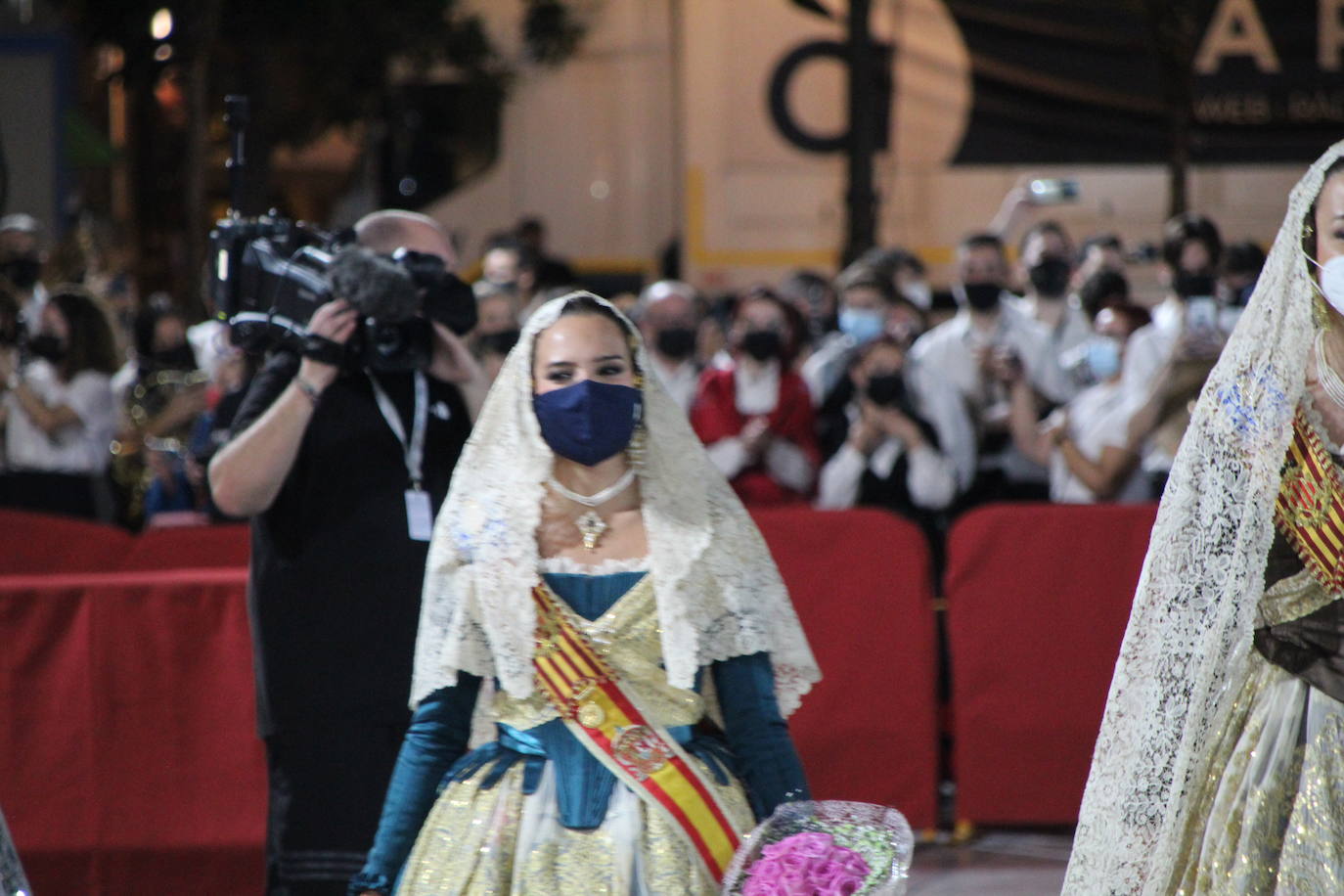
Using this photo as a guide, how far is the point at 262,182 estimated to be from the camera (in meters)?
11.3

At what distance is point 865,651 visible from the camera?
233 inches

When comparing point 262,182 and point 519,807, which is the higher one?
point 262,182

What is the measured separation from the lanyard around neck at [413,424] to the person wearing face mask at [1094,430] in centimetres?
315

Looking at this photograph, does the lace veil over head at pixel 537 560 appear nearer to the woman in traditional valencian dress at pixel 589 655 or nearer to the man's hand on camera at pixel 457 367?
the woman in traditional valencian dress at pixel 589 655

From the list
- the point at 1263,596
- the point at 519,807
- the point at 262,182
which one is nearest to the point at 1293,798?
the point at 1263,596

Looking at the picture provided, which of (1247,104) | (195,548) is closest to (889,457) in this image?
(195,548)

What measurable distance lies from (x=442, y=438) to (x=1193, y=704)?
1.67 meters

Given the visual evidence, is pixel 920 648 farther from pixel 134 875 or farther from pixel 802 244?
pixel 802 244

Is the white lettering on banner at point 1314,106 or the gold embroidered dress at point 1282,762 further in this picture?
the white lettering on banner at point 1314,106

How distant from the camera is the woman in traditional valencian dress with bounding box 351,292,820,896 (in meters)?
2.97

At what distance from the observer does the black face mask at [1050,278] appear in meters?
7.86

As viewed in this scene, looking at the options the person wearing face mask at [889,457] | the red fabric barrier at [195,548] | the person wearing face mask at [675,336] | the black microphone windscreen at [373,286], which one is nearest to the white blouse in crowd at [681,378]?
the person wearing face mask at [675,336]

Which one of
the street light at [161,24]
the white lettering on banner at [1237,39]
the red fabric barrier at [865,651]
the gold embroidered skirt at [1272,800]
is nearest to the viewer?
the gold embroidered skirt at [1272,800]

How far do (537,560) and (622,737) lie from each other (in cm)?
32
